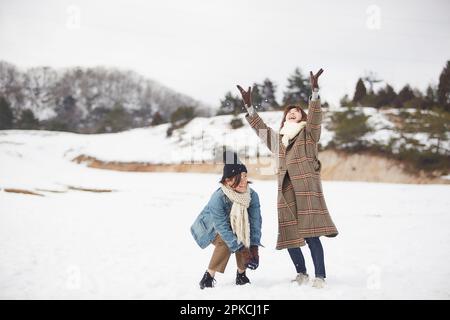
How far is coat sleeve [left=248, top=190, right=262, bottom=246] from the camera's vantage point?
12.4ft

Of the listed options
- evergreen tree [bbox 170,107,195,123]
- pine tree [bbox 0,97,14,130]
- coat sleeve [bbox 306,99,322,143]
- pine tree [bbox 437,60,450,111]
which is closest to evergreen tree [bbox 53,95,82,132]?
pine tree [bbox 0,97,14,130]

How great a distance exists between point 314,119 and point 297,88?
3408 cm

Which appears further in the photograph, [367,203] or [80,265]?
[367,203]

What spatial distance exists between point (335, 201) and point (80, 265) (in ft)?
28.8

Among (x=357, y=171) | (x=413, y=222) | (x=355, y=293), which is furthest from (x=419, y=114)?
(x=355, y=293)

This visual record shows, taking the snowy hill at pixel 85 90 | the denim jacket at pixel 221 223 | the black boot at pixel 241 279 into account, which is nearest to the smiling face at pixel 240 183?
the denim jacket at pixel 221 223

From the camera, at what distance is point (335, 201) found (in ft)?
39.7

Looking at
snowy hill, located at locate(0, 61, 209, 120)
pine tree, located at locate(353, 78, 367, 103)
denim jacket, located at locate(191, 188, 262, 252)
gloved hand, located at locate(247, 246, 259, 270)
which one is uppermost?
snowy hill, located at locate(0, 61, 209, 120)

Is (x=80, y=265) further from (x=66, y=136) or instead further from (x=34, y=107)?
(x=34, y=107)

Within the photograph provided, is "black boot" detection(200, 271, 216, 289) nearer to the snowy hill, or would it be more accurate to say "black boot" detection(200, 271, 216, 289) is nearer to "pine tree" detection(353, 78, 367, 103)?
"pine tree" detection(353, 78, 367, 103)

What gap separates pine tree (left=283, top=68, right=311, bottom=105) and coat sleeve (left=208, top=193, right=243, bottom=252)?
106ft

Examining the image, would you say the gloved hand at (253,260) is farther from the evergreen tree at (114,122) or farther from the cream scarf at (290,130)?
the evergreen tree at (114,122)

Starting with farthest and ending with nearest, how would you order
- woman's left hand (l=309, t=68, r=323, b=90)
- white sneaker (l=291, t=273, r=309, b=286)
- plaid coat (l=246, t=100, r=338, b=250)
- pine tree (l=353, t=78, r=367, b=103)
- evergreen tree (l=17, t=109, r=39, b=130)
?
evergreen tree (l=17, t=109, r=39, b=130), pine tree (l=353, t=78, r=367, b=103), white sneaker (l=291, t=273, r=309, b=286), plaid coat (l=246, t=100, r=338, b=250), woman's left hand (l=309, t=68, r=323, b=90)

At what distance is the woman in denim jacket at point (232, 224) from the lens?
12.1 ft
